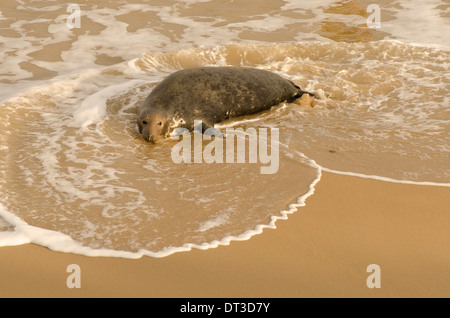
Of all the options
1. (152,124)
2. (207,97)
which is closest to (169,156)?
(152,124)

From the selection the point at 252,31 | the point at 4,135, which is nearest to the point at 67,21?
the point at 252,31

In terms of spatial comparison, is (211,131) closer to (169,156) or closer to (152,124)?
(152,124)

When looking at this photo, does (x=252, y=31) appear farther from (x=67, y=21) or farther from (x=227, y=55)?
(x=67, y=21)

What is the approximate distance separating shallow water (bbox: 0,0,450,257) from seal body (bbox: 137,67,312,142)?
191 mm

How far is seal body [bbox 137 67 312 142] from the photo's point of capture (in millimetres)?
5812

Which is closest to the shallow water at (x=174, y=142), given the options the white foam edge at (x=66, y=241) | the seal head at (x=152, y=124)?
the white foam edge at (x=66, y=241)

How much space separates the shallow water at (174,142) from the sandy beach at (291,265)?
0.18 m

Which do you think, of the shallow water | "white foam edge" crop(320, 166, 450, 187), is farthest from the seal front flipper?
"white foam edge" crop(320, 166, 450, 187)

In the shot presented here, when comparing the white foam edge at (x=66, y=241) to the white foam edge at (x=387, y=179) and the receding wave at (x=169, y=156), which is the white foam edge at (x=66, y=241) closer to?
the receding wave at (x=169, y=156)

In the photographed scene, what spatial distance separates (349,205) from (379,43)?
5803mm

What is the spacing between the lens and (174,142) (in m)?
5.70

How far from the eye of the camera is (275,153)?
→ 5.24 metres

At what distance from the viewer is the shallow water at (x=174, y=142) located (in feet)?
13.2
